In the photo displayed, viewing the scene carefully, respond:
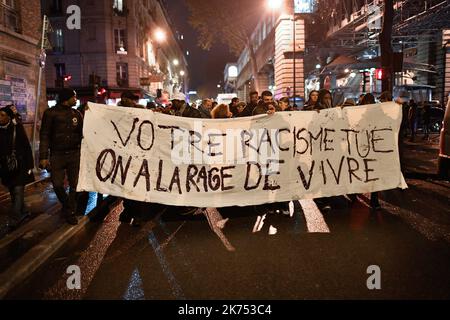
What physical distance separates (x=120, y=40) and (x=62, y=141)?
35901mm

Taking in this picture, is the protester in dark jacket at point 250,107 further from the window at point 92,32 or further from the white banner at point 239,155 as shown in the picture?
the window at point 92,32

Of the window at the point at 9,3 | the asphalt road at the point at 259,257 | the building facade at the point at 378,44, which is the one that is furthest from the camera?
A: the building facade at the point at 378,44

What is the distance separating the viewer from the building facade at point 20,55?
14.3m

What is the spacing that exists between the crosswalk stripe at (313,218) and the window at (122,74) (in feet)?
114

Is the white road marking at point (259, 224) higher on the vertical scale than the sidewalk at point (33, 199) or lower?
lower

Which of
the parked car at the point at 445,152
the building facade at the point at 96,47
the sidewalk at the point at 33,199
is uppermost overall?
the building facade at the point at 96,47

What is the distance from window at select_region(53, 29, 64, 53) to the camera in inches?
A: 1507

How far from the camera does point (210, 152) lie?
225 inches

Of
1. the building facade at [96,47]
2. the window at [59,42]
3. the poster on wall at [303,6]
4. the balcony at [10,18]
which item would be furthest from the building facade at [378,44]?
the window at [59,42]

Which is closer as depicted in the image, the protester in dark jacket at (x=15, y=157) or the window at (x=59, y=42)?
the protester in dark jacket at (x=15, y=157)
